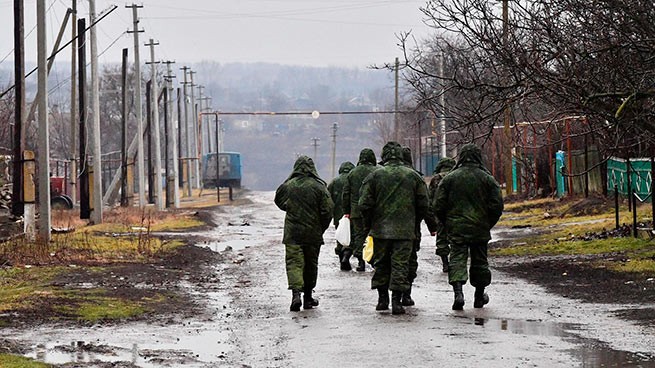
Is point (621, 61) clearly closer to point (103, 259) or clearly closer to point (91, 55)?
point (103, 259)

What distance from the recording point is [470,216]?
14688 mm

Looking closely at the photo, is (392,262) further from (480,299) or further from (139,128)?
(139,128)

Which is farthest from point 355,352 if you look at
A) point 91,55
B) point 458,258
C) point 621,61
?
point 91,55

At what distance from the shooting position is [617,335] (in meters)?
12.2

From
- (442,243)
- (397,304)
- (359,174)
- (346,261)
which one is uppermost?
(359,174)

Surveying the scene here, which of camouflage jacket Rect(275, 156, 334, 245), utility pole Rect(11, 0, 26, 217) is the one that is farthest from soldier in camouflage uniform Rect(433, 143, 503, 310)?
utility pole Rect(11, 0, 26, 217)

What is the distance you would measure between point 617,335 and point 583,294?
174 inches

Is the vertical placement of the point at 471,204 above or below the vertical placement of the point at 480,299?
above

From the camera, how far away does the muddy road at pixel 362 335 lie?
10.9 metres

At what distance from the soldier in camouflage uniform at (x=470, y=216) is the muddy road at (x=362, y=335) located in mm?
419

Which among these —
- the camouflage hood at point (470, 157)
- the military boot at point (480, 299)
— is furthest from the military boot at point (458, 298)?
the camouflage hood at point (470, 157)

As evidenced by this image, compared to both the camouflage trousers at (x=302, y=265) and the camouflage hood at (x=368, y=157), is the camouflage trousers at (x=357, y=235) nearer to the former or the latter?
the camouflage hood at (x=368, y=157)

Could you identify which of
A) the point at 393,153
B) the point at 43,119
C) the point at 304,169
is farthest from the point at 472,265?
the point at 43,119

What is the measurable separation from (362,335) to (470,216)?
279cm
